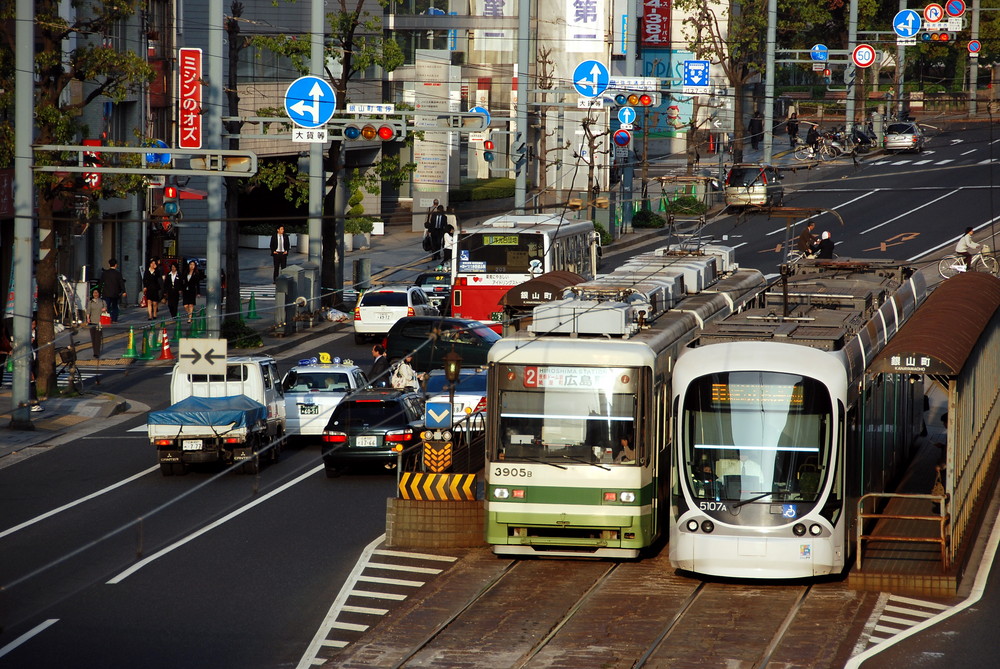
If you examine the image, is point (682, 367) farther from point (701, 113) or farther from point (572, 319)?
point (701, 113)

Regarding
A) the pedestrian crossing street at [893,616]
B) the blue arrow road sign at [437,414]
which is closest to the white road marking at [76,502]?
the blue arrow road sign at [437,414]

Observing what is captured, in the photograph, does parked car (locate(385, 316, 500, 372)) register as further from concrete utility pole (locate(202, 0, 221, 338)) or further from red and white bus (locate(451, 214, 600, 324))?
concrete utility pole (locate(202, 0, 221, 338))

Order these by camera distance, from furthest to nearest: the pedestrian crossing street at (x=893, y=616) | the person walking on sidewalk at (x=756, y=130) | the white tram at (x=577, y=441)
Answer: the person walking on sidewalk at (x=756, y=130), the white tram at (x=577, y=441), the pedestrian crossing street at (x=893, y=616)

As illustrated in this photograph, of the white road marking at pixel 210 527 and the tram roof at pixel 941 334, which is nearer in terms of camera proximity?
the tram roof at pixel 941 334

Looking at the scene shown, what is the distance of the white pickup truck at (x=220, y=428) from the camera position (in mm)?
23781

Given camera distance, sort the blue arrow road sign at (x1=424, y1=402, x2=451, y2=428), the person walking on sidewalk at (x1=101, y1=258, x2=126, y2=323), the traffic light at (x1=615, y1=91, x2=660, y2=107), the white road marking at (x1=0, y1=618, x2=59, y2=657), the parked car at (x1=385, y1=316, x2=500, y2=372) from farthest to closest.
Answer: the traffic light at (x1=615, y1=91, x2=660, y2=107) < the person walking on sidewalk at (x1=101, y1=258, x2=126, y2=323) < the parked car at (x1=385, y1=316, x2=500, y2=372) < the blue arrow road sign at (x1=424, y1=402, x2=451, y2=428) < the white road marking at (x1=0, y1=618, x2=59, y2=657)

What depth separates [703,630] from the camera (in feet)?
49.8

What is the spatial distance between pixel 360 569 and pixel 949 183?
161ft

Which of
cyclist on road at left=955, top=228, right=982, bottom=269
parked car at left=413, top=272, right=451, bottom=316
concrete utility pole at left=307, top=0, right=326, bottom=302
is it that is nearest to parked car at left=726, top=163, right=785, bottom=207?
cyclist on road at left=955, top=228, right=982, bottom=269

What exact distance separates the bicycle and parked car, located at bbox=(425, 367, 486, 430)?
58.5 ft

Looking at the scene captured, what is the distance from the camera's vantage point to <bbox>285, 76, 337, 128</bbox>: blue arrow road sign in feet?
107

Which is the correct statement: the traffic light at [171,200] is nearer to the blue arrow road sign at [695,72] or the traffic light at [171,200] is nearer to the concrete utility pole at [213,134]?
the concrete utility pole at [213,134]

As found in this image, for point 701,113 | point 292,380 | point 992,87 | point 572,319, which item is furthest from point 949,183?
point 572,319

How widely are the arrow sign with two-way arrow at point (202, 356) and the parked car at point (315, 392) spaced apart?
5.63 feet
